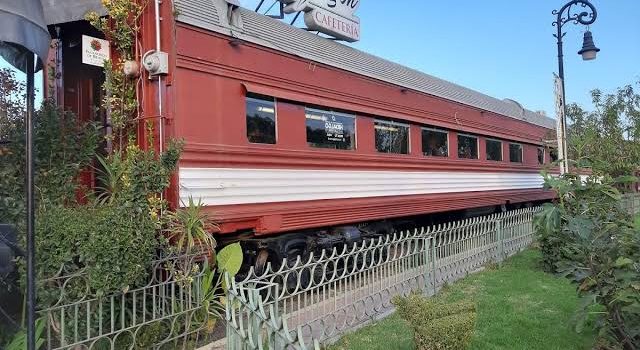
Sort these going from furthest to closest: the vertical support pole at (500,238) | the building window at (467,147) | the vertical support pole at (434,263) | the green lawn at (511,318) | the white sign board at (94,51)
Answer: the building window at (467,147) < the vertical support pole at (500,238) < the vertical support pole at (434,263) < the white sign board at (94,51) < the green lawn at (511,318)

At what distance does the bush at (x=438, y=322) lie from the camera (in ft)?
11.0

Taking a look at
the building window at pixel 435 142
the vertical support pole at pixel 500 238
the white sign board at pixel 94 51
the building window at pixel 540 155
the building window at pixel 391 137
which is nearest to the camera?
the white sign board at pixel 94 51

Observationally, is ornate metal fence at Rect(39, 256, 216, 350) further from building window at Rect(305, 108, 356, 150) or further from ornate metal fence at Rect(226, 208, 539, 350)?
building window at Rect(305, 108, 356, 150)

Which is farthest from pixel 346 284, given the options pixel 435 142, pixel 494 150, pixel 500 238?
pixel 494 150

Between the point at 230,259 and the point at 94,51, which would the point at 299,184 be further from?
the point at 94,51

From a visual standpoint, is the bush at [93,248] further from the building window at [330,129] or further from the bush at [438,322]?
the building window at [330,129]

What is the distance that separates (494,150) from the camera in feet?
37.3

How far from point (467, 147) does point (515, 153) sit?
2.99 metres

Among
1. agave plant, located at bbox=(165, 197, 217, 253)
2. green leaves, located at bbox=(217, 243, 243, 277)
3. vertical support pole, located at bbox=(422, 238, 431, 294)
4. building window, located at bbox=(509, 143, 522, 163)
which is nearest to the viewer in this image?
agave plant, located at bbox=(165, 197, 217, 253)

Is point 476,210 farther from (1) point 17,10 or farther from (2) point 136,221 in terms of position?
(1) point 17,10

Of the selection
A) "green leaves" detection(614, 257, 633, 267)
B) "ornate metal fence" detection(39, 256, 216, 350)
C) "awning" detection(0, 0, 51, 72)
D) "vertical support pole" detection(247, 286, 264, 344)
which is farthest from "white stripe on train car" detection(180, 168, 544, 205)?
"green leaves" detection(614, 257, 633, 267)

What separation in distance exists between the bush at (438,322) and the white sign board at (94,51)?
3.09 metres

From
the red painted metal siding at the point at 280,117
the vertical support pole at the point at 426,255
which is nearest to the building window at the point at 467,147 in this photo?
the red painted metal siding at the point at 280,117

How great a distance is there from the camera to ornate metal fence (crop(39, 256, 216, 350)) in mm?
3539
